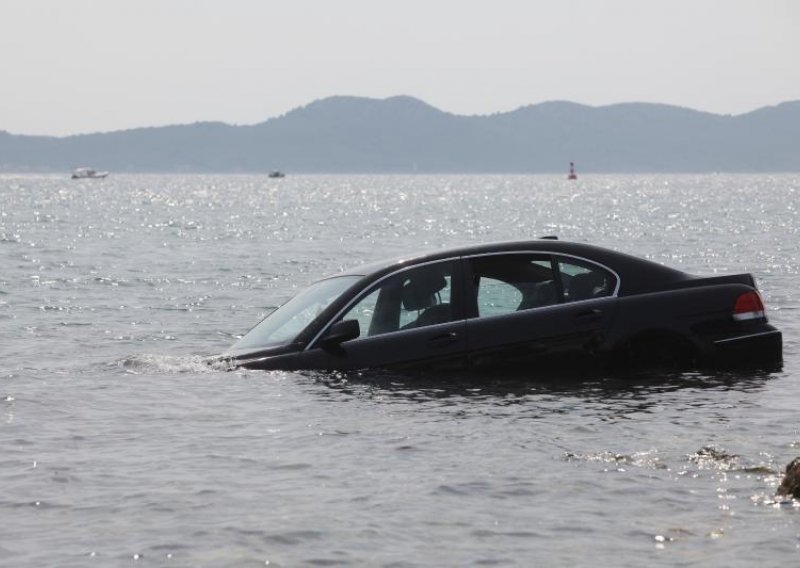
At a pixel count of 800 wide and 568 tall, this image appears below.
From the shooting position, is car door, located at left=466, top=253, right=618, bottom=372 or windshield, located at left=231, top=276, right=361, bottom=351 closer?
car door, located at left=466, top=253, right=618, bottom=372

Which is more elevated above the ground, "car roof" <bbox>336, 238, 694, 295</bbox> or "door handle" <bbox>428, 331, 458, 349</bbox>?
"car roof" <bbox>336, 238, 694, 295</bbox>

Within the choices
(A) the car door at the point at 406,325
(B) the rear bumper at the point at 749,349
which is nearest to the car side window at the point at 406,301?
(A) the car door at the point at 406,325

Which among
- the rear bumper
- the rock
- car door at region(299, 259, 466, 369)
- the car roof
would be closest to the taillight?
the rear bumper

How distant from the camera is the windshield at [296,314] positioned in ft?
40.9

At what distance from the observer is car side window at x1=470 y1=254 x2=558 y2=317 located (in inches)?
476

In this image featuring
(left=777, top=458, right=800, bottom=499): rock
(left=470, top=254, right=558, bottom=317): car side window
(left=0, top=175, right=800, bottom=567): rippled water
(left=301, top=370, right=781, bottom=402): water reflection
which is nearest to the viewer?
(left=0, top=175, right=800, bottom=567): rippled water

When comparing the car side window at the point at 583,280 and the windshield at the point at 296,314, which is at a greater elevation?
the car side window at the point at 583,280

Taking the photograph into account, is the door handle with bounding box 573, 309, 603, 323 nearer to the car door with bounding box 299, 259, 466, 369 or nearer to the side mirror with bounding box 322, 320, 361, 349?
the car door with bounding box 299, 259, 466, 369

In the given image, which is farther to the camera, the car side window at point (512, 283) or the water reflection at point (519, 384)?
the car side window at point (512, 283)

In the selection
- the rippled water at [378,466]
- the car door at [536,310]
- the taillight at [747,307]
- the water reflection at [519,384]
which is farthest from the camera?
the taillight at [747,307]

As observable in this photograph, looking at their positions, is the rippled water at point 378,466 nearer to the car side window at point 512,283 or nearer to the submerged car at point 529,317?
the submerged car at point 529,317

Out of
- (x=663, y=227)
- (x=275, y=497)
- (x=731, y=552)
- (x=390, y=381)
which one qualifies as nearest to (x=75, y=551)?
(x=275, y=497)

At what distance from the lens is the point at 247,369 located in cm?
1254

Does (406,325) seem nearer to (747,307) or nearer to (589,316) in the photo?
(589,316)
